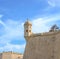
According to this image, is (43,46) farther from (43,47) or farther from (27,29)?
(27,29)

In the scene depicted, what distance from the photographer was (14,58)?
161ft

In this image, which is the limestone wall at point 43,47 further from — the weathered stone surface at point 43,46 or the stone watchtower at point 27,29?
the stone watchtower at point 27,29

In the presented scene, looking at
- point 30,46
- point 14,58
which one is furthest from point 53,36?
point 14,58

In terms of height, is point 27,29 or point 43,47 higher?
point 27,29

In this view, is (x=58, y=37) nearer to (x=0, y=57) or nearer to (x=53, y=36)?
(x=53, y=36)

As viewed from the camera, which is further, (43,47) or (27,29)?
(27,29)

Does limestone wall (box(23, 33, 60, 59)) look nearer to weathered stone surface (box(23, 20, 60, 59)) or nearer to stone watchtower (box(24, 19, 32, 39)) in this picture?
weathered stone surface (box(23, 20, 60, 59))

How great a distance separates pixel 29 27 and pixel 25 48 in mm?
3591

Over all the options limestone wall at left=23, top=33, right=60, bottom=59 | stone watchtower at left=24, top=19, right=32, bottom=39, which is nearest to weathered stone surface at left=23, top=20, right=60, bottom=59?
limestone wall at left=23, top=33, right=60, bottom=59

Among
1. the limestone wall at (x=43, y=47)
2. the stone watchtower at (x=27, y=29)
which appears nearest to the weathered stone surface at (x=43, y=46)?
the limestone wall at (x=43, y=47)

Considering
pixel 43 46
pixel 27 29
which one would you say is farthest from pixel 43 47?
pixel 27 29

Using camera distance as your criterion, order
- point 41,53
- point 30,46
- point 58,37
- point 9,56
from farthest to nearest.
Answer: point 9,56, point 30,46, point 41,53, point 58,37

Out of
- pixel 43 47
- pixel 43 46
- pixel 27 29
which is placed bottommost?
pixel 43 47

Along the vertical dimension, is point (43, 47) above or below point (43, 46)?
below
